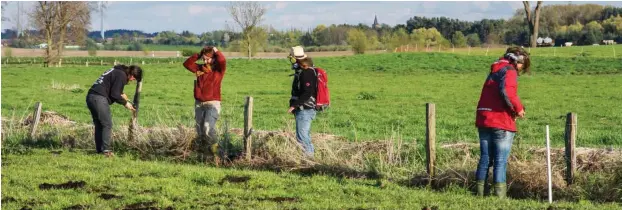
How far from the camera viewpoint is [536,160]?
10.1 metres

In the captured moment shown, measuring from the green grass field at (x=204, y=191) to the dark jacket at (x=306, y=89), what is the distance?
115 cm

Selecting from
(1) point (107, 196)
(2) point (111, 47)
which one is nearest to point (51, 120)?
(1) point (107, 196)

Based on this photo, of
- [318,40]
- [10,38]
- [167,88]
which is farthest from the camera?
[318,40]

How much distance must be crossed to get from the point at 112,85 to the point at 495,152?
20.9 ft

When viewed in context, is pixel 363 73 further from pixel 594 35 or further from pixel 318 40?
pixel 318 40

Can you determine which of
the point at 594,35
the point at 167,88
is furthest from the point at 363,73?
the point at 594,35

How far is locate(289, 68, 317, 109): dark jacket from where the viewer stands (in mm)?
11578

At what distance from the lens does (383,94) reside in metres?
30.3

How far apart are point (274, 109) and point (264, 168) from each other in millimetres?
12001

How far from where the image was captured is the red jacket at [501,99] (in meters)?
9.02

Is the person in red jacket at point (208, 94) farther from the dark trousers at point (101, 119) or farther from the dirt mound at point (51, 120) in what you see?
the dirt mound at point (51, 120)

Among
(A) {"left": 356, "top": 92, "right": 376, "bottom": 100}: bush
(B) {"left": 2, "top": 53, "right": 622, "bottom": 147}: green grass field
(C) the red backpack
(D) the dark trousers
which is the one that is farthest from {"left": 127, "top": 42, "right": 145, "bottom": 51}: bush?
(C) the red backpack

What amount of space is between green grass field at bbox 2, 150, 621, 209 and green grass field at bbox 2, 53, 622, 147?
2.95m

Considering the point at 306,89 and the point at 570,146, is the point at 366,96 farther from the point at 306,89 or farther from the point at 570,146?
the point at 570,146
